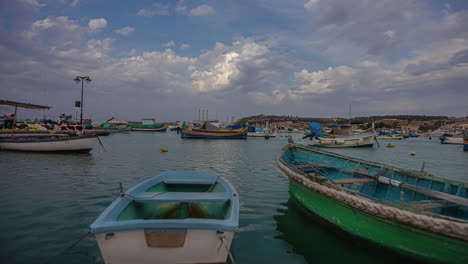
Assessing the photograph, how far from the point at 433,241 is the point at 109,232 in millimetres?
4850

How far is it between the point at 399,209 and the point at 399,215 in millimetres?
114

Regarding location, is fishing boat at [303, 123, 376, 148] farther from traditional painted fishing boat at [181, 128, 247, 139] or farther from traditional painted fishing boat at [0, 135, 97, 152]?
traditional painted fishing boat at [0, 135, 97, 152]

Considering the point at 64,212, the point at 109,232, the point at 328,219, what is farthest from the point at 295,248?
the point at 64,212

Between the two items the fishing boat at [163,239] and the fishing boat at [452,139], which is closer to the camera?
the fishing boat at [163,239]

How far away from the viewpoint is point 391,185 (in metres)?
6.39

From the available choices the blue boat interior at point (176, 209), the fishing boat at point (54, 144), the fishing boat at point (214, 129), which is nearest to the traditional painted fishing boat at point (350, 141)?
the fishing boat at point (214, 129)

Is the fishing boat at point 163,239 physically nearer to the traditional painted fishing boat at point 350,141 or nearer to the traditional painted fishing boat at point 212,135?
the traditional painted fishing boat at point 350,141

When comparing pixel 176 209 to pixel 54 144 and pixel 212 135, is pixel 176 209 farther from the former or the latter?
pixel 212 135

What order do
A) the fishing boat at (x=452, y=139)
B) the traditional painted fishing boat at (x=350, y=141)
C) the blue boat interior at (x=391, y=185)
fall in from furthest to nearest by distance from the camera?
1. the fishing boat at (x=452, y=139)
2. the traditional painted fishing boat at (x=350, y=141)
3. the blue boat interior at (x=391, y=185)

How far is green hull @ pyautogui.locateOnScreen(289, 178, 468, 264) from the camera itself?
137 inches

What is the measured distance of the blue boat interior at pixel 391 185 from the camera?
4.85 m

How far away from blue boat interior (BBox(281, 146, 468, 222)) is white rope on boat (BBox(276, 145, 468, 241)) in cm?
28

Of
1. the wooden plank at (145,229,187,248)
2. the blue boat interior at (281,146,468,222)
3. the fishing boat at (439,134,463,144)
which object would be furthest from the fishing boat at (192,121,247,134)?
the wooden plank at (145,229,187,248)

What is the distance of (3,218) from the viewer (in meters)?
6.45
